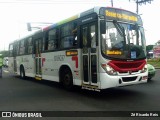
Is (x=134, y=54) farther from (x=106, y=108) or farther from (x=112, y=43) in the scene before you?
(x=106, y=108)

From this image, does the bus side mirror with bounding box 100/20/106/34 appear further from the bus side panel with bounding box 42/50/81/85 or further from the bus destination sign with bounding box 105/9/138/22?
the bus side panel with bounding box 42/50/81/85

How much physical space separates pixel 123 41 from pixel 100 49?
3.24 ft

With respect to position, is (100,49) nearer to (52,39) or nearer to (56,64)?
(56,64)

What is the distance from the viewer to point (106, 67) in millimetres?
8883

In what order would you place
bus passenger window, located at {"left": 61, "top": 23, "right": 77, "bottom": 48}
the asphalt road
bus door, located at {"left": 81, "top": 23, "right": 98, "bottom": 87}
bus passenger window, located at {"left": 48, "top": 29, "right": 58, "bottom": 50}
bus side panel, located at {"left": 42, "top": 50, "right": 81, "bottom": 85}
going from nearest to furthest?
the asphalt road < bus door, located at {"left": 81, "top": 23, "right": 98, "bottom": 87} < bus side panel, located at {"left": 42, "top": 50, "right": 81, "bottom": 85} < bus passenger window, located at {"left": 61, "top": 23, "right": 77, "bottom": 48} < bus passenger window, located at {"left": 48, "top": 29, "right": 58, "bottom": 50}

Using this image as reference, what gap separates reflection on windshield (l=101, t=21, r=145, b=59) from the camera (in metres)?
9.03

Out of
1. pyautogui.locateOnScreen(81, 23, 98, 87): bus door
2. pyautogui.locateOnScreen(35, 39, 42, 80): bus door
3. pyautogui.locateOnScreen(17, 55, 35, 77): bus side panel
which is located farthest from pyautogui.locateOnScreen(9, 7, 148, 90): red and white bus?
pyautogui.locateOnScreen(17, 55, 35, 77): bus side panel

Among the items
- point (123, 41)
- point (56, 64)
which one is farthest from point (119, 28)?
point (56, 64)

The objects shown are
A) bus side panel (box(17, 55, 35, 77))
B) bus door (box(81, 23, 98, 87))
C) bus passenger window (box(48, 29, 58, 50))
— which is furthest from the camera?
bus side panel (box(17, 55, 35, 77))

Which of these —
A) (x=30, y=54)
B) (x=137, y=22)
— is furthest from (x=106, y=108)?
(x=30, y=54)

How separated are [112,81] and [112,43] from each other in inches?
52.8

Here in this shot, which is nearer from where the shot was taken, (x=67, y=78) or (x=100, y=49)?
(x=100, y=49)

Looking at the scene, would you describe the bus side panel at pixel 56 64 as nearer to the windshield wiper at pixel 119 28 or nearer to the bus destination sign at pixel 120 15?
the windshield wiper at pixel 119 28

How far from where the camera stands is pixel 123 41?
9.34m
